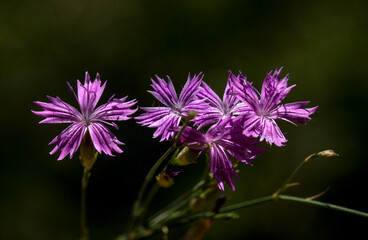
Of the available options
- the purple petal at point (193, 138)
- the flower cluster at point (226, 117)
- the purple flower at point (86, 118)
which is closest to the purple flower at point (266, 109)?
the flower cluster at point (226, 117)

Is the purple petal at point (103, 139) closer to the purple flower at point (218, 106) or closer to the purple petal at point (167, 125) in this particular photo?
the purple petal at point (167, 125)

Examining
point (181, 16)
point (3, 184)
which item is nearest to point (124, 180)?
point (3, 184)

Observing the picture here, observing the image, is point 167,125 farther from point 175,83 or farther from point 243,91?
point 175,83

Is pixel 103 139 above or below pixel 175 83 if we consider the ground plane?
below

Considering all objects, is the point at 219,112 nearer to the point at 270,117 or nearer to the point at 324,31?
the point at 270,117

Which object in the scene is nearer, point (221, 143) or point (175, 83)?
point (221, 143)

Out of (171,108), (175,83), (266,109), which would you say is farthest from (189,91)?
(175,83)
